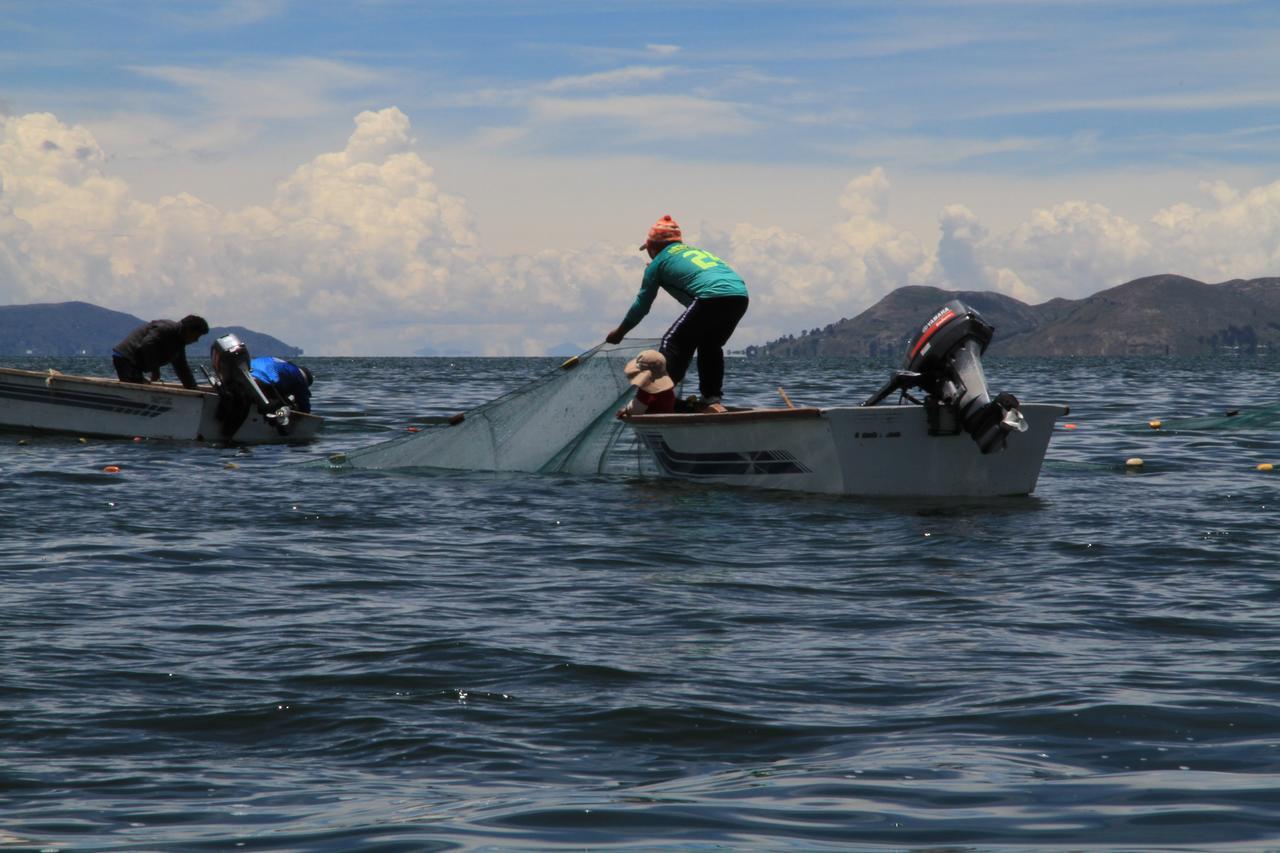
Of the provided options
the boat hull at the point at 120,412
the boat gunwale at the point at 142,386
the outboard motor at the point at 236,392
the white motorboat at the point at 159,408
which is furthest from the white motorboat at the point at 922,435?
the boat gunwale at the point at 142,386

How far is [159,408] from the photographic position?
1988 cm

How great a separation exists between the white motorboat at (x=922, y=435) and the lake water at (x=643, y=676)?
33 centimetres

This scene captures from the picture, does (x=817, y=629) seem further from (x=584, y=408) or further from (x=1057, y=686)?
(x=584, y=408)

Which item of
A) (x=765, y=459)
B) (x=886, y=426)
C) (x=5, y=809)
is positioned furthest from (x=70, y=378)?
(x=5, y=809)

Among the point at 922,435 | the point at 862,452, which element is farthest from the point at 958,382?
the point at 862,452

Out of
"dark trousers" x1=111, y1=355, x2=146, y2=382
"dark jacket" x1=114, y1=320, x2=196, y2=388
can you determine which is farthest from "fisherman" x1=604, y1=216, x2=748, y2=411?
"dark trousers" x1=111, y1=355, x2=146, y2=382

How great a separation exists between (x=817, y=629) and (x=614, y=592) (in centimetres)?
156

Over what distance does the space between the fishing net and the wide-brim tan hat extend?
46cm

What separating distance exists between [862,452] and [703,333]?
2.16 metres

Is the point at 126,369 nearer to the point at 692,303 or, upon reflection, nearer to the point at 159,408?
the point at 159,408

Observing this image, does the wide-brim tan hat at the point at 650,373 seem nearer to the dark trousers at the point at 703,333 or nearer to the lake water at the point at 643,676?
the dark trousers at the point at 703,333

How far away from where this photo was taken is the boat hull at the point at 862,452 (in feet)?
39.8

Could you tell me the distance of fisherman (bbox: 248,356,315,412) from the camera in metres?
20.1

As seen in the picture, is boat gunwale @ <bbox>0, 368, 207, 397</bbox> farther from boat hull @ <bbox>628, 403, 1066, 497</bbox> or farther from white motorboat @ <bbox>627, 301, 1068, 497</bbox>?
white motorboat @ <bbox>627, 301, 1068, 497</bbox>
